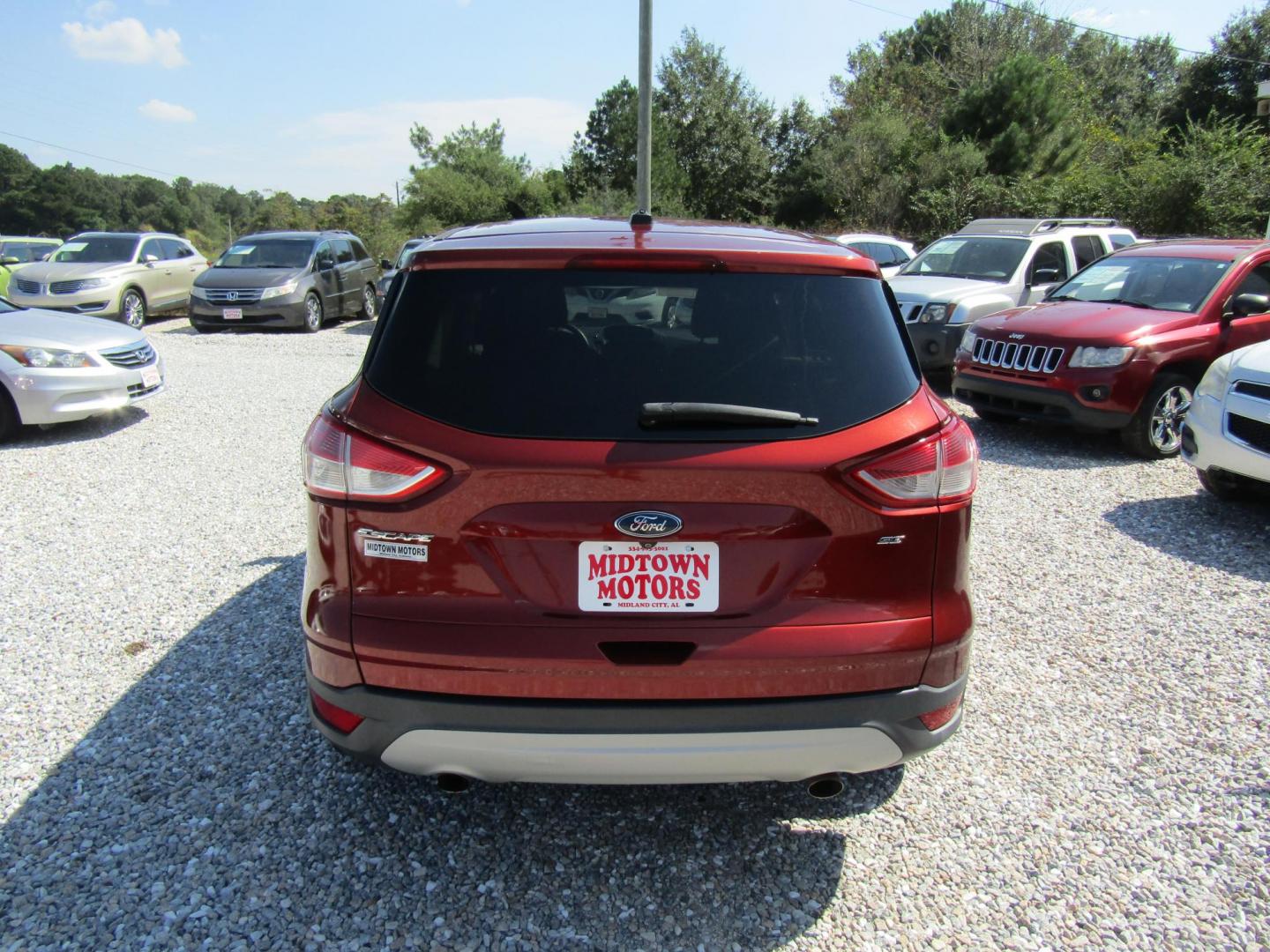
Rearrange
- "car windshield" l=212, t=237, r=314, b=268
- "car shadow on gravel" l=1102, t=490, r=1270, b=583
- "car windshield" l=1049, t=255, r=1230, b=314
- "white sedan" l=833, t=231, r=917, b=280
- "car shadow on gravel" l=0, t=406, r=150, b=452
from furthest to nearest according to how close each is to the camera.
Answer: "car windshield" l=212, t=237, r=314, b=268, "white sedan" l=833, t=231, r=917, b=280, "car windshield" l=1049, t=255, r=1230, b=314, "car shadow on gravel" l=0, t=406, r=150, b=452, "car shadow on gravel" l=1102, t=490, r=1270, b=583

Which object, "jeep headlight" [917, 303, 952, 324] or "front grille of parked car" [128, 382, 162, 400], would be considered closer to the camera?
"front grille of parked car" [128, 382, 162, 400]

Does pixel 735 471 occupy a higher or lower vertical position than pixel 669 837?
higher

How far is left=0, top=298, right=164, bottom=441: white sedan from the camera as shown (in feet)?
25.0

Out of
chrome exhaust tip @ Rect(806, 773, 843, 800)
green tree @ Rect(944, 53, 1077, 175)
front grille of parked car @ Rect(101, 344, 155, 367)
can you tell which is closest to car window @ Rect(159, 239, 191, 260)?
front grille of parked car @ Rect(101, 344, 155, 367)

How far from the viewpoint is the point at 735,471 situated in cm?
218

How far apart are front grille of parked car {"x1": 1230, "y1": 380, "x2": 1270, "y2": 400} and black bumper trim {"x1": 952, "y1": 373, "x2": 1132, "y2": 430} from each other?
5.50 feet

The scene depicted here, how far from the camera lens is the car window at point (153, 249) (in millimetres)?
16656

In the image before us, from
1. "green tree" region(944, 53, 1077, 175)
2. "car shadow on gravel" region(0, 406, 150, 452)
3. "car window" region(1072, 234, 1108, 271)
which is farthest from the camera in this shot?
"green tree" region(944, 53, 1077, 175)

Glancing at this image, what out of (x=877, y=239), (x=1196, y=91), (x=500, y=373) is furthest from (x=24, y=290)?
(x=1196, y=91)

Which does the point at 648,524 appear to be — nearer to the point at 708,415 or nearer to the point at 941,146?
the point at 708,415

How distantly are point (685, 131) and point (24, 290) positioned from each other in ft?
101

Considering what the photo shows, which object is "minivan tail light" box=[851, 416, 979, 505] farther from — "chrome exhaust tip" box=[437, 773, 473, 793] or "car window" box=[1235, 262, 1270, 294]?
"car window" box=[1235, 262, 1270, 294]

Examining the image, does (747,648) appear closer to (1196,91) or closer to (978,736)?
(978,736)

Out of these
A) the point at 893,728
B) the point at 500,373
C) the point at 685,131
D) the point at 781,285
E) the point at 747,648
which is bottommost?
the point at 893,728
